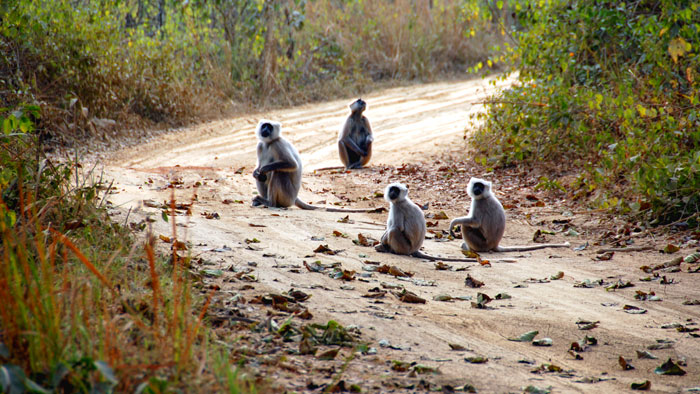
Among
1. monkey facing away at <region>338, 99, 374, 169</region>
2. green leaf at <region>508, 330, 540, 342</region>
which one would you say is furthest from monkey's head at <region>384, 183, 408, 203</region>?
monkey facing away at <region>338, 99, 374, 169</region>

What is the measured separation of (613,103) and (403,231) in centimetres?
444

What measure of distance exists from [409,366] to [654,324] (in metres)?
2.45

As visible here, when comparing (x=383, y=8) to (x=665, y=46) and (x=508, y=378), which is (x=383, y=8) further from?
(x=508, y=378)

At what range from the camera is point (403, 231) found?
24.4 ft

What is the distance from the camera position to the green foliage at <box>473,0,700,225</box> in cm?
841

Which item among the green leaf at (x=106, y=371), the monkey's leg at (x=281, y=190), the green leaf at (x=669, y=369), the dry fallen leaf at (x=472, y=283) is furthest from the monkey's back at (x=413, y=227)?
the green leaf at (x=106, y=371)

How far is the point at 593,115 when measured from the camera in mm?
10617

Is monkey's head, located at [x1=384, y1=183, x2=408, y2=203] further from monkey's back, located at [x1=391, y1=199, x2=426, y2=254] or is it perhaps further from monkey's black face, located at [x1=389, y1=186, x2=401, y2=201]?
monkey's back, located at [x1=391, y1=199, x2=426, y2=254]

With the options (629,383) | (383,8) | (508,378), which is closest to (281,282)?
(508,378)

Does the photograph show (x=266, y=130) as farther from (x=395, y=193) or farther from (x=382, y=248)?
(x=382, y=248)

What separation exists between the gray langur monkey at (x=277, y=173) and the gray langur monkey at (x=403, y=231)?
1.96 metres

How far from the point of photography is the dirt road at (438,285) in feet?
13.9

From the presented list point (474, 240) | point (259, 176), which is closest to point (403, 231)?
point (474, 240)

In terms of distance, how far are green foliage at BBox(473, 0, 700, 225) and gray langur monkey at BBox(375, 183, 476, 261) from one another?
271 cm
